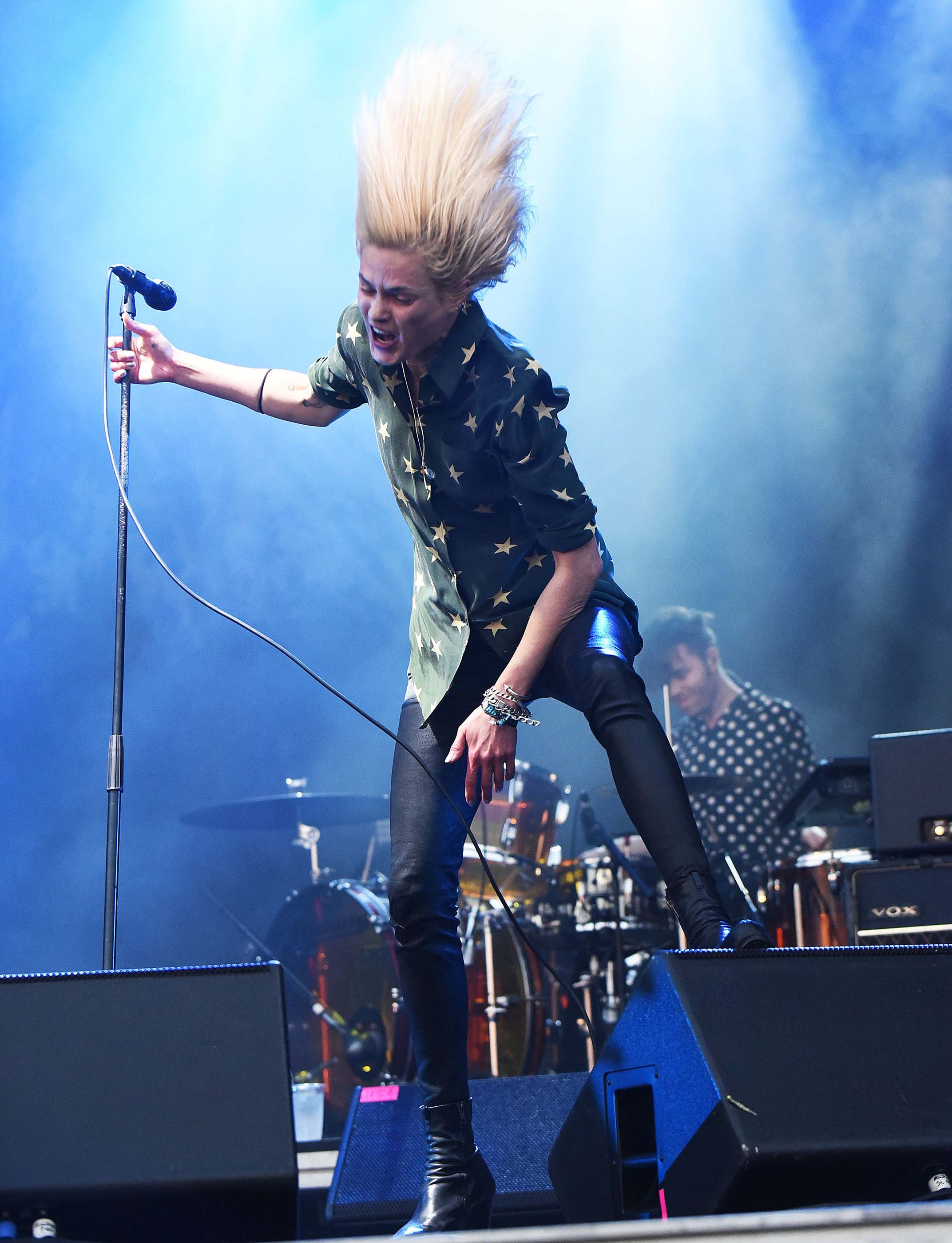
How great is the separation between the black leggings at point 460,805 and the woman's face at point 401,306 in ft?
1.68

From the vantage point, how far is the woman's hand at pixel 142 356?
88.9 inches

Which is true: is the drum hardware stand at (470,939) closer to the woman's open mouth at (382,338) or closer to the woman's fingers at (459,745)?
the woman's fingers at (459,745)

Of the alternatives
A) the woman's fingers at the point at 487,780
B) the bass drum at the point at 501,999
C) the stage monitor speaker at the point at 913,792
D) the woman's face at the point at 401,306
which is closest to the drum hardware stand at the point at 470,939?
the bass drum at the point at 501,999

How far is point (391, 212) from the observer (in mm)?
1696

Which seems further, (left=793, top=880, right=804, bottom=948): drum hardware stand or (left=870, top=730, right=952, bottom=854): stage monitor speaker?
(left=793, top=880, right=804, bottom=948): drum hardware stand

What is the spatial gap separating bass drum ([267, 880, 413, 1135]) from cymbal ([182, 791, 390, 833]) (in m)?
0.39

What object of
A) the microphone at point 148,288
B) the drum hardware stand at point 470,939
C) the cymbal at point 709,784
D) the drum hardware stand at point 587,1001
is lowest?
the drum hardware stand at point 587,1001

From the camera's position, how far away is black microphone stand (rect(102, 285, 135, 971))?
203cm

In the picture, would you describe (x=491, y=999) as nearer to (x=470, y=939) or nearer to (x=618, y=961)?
(x=470, y=939)

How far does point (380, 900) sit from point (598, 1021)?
109 centimetres

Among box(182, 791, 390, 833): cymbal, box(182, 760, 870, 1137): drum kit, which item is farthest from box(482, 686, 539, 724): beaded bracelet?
box(182, 791, 390, 833): cymbal

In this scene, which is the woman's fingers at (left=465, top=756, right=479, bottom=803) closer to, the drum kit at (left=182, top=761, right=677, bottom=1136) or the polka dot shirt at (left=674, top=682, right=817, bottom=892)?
the drum kit at (left=182, top=761, right=677, bottom=1136)

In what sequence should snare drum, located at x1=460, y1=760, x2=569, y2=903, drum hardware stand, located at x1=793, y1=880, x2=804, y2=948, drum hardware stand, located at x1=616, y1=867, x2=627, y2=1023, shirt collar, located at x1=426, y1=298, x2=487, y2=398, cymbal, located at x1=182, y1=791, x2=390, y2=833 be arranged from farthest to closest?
cymbal, located at x1=182, y1=791, x2=390, y2=833 → snare drum, located at x1=460, y1=760, x2=569, y2=903 → drum hardware stand, located at x1=616, y1=867, x2=627, y2=1023 → drum hardware stand, located at x1=793, y1=880, x2=804, y2=948 → shirt collar, located at x1=426, y1=298, x2=487, y2=398

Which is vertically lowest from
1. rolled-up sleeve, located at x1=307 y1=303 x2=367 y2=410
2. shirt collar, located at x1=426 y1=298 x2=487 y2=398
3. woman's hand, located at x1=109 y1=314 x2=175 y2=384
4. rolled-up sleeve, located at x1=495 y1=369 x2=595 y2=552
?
rolled-up sleeve, located at x1=495 y1=369 x2=595 y2=552
